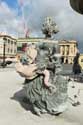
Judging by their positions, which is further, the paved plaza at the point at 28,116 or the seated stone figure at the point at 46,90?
the seated stone figure at the point at 46,90

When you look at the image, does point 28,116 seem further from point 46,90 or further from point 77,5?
point 77,5

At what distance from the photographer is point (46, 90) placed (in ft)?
24.9

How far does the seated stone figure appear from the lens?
7.52 m

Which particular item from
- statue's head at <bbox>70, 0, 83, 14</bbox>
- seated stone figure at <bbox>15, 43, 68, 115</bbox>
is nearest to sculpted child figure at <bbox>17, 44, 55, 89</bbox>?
seated stone figure at <bbox>15, 43, 68, 115</bbox>

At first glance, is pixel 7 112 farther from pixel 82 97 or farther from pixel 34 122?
pixel 82 97

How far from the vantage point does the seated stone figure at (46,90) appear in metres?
7.52

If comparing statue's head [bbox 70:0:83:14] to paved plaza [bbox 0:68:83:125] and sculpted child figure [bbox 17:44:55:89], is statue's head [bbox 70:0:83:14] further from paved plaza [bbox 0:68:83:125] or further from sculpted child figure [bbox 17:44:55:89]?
paved plaza [bbox 0:68:83:125]

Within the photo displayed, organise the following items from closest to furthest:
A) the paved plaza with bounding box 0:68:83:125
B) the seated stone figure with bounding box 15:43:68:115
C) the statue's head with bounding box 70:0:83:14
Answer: the paved plaza with bounding box 0:68:83:125 < the seated stone figure with bounding box 15:43:68:115 < the statue's head with bounding box 70:0:83:14

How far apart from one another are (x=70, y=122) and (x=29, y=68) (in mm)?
1489

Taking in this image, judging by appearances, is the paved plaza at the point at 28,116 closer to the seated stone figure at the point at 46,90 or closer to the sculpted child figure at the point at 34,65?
the seated stone figure at the point at 46,90

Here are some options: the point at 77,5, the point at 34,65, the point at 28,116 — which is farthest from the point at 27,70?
the point at 77,5

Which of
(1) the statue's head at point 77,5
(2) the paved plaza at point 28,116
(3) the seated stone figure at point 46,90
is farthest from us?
(1) the statue's head at point 77,5

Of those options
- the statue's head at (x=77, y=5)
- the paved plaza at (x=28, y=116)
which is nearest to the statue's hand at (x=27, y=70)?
the paved plaza at (x=28, y=116)

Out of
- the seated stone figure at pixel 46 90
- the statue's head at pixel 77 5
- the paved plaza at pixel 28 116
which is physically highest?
the statue's head at pixel 77 5
